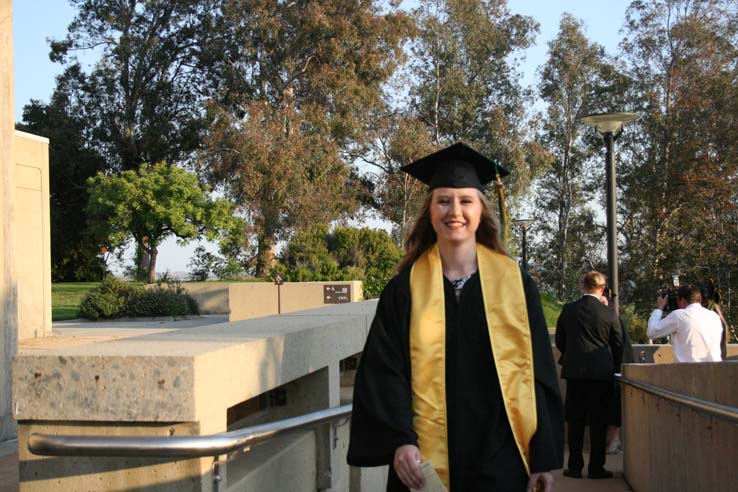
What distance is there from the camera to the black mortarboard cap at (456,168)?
3.37m

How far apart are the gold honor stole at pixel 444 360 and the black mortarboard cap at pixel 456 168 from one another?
415 millimetres

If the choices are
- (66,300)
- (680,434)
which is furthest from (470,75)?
(680,434)

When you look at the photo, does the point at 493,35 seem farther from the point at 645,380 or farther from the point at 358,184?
the point at 645,380

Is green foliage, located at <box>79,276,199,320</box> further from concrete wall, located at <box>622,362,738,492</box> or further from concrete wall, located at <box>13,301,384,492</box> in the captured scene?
concrete wall, located at <box>13,301,384,492</box>

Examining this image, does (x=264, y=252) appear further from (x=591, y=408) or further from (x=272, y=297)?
(x=591, y=408)

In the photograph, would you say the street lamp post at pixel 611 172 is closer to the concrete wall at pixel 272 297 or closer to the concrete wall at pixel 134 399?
the concrete wall at pixel 272 297

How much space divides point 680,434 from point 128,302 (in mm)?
22563

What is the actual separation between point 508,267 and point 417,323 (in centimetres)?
43

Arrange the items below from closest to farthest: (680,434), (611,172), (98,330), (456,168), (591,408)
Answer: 1. (456,168)
2. (680,434)
3. (591,408)
4. (611,172)
5. (98,330)

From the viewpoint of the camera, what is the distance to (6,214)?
8.86 m

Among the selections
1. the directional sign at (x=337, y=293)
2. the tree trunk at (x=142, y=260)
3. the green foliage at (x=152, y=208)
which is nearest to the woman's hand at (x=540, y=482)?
the directional sign at (x=337, y=293)

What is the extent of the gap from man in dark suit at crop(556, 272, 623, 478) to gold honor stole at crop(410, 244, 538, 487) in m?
5.09

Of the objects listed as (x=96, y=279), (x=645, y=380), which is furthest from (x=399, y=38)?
(x=645, y=380)

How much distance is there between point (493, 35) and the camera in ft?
139
